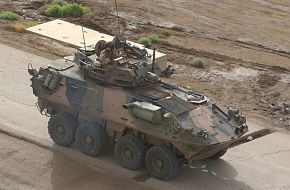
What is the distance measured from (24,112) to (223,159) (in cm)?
530

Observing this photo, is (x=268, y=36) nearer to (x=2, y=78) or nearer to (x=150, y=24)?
(x=150, y=24)

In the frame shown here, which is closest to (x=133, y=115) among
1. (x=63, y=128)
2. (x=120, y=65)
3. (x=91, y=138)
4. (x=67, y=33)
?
(x=120, y=65)

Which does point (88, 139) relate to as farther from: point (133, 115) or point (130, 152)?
point (133, 115)

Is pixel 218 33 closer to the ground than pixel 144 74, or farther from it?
closer to the ground

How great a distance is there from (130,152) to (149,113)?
124 cm

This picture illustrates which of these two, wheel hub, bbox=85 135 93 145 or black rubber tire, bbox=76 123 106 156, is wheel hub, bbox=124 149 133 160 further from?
wheel hub, bbox=85 135 93 145

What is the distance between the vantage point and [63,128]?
14562mm

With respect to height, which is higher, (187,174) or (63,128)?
(63,128)

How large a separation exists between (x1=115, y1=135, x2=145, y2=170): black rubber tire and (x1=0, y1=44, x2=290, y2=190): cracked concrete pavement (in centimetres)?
17

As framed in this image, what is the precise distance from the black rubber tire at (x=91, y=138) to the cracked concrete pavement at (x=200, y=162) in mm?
197

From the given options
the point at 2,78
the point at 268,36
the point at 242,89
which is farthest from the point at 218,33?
the point at 2,78

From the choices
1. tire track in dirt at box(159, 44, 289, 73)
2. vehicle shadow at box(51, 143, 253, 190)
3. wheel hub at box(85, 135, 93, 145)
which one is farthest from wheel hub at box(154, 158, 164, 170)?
tire track in dirt at box(159, 44, 289, 73)

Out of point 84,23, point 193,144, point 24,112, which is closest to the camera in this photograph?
point 193,144

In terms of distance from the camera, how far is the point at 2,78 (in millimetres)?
18406
